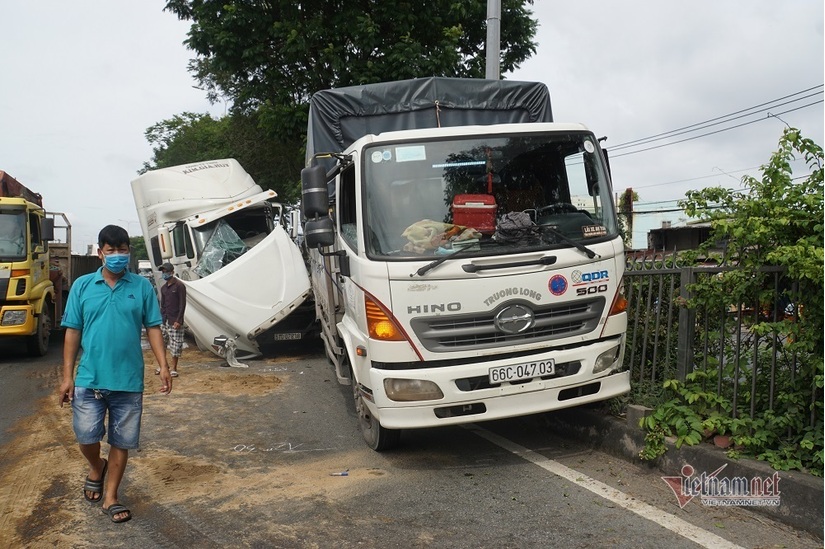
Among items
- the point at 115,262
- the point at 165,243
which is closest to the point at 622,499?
the point at 115,262

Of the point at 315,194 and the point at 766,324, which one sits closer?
the point at 766,324

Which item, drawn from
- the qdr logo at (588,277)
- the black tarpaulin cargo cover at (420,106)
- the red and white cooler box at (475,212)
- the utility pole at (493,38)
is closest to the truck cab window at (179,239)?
the black tarpaulin cargo cover at (420,106)

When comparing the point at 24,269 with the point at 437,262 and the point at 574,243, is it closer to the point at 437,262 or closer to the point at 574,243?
the point at 437,262

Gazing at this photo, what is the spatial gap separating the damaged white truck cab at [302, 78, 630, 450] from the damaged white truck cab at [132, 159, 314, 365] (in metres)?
5.22

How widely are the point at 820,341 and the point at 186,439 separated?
489 centimetres

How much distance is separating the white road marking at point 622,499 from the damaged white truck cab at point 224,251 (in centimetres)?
572

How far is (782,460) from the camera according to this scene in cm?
398

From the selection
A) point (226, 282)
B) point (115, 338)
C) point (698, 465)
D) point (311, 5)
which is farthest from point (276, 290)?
point (698, 465)

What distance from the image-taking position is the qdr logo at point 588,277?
4.79 m

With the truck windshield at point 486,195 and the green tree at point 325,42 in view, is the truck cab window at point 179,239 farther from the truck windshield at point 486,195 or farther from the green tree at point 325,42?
the truck windshield at point 486,195

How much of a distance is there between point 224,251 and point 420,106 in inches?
232

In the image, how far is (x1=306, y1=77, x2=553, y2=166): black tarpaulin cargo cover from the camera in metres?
6.98

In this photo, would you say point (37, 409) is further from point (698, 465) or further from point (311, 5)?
point (311, 5)

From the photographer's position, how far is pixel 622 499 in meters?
4.20
